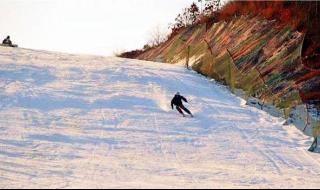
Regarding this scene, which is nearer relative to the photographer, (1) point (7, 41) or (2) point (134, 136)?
(2) point (134, 136)

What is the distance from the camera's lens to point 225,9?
2021 inches

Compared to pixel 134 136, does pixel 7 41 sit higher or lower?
higher

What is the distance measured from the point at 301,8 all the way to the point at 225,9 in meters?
12.2

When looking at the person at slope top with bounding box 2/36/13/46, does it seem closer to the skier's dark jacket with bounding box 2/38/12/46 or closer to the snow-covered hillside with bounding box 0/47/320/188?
the skier's dark jacket with bounding box 2/38/12/46

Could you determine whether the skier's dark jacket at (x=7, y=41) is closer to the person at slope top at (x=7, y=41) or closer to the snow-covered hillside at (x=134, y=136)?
the person at slope top at (x=7, y=41)

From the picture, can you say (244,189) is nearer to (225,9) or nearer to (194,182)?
(194,182)

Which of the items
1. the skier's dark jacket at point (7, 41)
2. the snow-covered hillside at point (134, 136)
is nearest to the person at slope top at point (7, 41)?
the skier's dark jacket at point (7, 41)

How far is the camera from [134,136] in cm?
2253

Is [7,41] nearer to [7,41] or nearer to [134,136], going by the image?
[7,41]

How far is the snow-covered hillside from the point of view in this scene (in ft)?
56.2

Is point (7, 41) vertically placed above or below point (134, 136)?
above

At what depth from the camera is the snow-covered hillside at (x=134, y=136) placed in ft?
56.2

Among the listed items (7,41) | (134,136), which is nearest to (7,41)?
(7,41)

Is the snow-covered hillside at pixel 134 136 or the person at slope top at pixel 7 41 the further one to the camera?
the person at slope top at pixel 7 41
